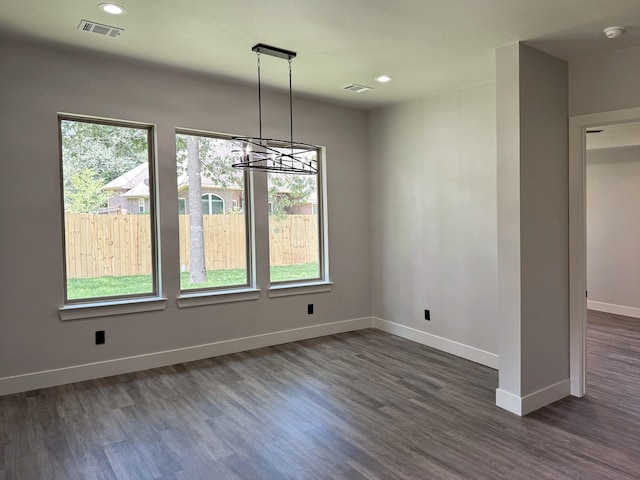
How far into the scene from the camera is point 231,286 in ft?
15.7

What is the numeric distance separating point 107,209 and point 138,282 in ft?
2.43

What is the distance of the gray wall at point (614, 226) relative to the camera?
20.8ft

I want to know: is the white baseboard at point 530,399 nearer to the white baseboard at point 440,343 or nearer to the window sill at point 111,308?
the white baseboard at point 440,343

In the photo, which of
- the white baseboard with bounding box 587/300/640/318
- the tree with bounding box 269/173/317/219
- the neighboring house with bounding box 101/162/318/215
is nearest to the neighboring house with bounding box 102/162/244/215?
the neighboring house with bounding box 101/162/318/215

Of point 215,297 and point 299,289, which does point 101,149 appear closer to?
point 215,297

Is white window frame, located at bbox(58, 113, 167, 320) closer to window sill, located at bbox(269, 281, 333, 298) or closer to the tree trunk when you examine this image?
the tree trunk

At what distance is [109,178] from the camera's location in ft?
13.4

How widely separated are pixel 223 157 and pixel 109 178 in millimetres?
1158

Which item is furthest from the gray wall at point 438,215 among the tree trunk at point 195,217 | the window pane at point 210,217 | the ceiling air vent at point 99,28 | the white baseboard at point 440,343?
the ceiling air vent at point 99,28

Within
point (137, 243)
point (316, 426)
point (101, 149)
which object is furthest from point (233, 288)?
point (316, 426)

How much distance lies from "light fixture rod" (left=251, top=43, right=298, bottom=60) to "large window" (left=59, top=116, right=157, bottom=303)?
57.0 inches

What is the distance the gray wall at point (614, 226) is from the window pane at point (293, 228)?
446 centimetres

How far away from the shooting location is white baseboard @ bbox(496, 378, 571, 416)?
3217 millimetres

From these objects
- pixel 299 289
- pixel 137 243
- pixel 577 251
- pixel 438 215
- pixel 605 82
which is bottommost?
pixel 299 289
